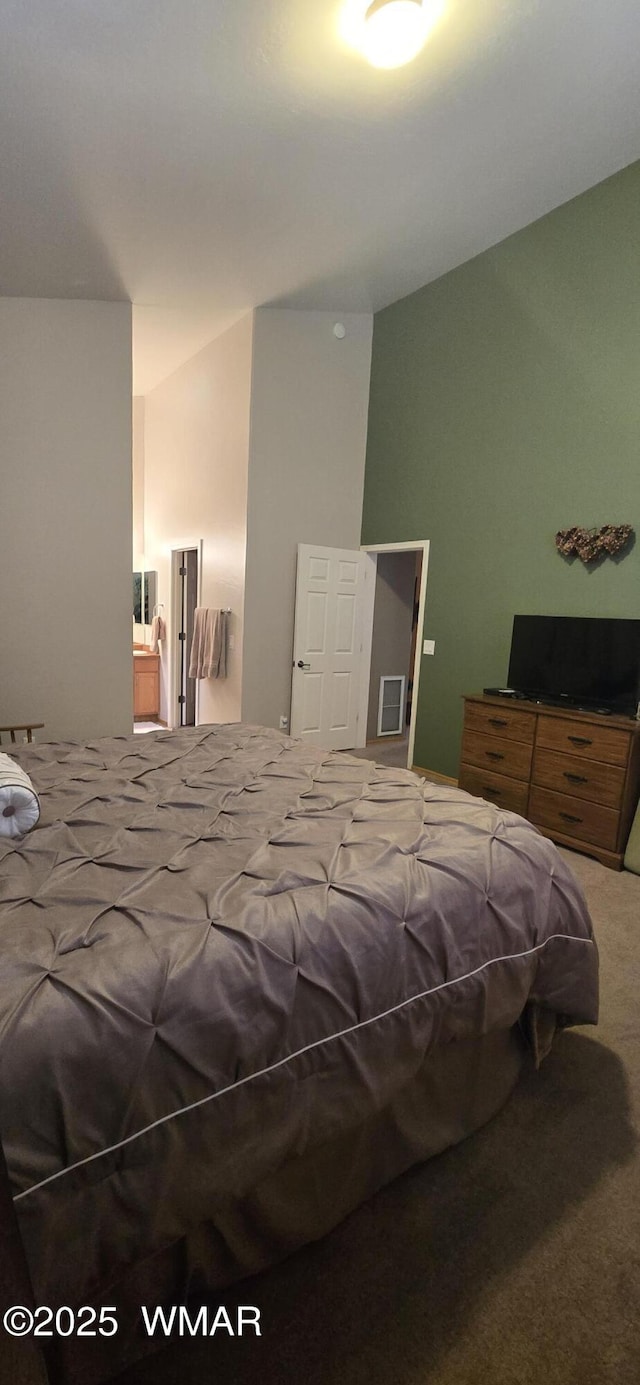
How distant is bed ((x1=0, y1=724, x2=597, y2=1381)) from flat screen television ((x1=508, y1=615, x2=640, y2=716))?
6.80ft

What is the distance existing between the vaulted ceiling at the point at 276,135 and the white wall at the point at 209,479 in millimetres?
1041

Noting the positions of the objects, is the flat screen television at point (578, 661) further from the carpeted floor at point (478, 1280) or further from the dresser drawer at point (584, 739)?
the carpeted floor at point (478, 1280)

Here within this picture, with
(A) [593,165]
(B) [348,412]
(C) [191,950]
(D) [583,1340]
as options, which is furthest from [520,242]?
(D) [583,1340]

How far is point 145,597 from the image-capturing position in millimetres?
7438

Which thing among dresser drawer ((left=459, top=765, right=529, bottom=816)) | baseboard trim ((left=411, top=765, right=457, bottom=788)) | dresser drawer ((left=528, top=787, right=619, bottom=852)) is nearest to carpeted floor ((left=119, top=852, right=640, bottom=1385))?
dresser drawer ((left=528, top=787, right=619, bottom=852))

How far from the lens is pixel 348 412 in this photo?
5.45 m

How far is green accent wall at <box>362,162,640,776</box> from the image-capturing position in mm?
3615

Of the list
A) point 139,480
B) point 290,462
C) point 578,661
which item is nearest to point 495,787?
point 578,661

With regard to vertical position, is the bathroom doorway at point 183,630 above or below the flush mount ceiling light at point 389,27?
below

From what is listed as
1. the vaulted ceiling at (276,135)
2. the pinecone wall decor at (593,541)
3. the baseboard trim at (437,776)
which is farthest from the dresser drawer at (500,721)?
the vaulted ceiling at (276,135)

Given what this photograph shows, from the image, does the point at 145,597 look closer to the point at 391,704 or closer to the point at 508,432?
the point at 391,704

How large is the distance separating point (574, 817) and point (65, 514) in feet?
12.7

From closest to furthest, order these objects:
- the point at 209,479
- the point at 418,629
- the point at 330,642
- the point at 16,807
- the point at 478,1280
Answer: the point at 478,1280 < the point at 16,807 < the point at 418,629 < the point at 330,642 < the point at 209,479

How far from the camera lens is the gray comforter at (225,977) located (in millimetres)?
892
